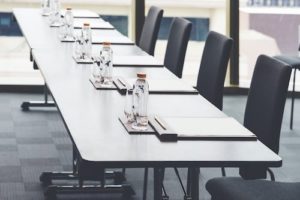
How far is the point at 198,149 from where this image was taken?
2.79 metres

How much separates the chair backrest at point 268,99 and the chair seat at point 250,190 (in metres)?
0.18

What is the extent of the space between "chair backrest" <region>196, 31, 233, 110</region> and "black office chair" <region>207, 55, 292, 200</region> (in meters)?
0.45

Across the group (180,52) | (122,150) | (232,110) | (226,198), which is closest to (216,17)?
(232,110)

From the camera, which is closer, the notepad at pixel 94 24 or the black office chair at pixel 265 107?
the black office chair at pixel 265 107

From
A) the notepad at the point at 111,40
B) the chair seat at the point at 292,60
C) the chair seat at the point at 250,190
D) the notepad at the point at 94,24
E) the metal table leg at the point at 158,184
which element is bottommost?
the chair seat at the point at 292,60

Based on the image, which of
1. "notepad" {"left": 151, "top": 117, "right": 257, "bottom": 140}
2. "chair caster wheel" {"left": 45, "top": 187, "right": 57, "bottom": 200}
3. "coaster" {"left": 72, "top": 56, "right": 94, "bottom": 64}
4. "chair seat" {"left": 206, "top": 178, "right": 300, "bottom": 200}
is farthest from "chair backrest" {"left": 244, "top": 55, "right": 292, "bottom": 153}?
"chair caster wheel" {"left": 45, "top": 187, "right": 57, "bottom": 200}

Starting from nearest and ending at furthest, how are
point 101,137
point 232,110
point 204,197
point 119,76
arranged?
1. point 101,137
2. point 119,76
3. point 204,197
4. point 232,110

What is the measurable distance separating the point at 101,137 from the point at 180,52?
214cm

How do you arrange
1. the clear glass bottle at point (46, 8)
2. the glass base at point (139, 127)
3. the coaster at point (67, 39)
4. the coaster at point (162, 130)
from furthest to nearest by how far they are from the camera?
the clear glass bottle at point (46, 8) → the coaster at point (67, 39) → the glass base at point (139, 127) → the coaster at point (162, 130)

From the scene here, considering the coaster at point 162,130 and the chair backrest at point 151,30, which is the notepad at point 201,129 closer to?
the coaster at point 162,130

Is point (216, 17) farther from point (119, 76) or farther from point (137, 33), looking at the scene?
point (119, 76)

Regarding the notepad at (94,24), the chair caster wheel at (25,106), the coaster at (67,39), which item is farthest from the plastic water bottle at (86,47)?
the chair caster wheel at (25,106)

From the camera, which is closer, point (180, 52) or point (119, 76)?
point (119, 76)

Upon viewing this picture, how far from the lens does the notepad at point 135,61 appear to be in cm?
461
